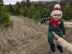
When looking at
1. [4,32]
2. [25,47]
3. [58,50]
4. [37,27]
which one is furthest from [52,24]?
[37,27]

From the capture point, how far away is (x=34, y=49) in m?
7.68

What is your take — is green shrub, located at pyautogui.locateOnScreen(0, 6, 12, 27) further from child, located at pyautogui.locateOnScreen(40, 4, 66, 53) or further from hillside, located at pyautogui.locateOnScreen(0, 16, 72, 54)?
child, located at pyautogui.locateOnScreen(40, 4, 66, 53)

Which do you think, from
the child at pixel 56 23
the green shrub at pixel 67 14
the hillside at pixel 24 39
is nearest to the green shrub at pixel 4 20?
the hillside at pixel 24 39

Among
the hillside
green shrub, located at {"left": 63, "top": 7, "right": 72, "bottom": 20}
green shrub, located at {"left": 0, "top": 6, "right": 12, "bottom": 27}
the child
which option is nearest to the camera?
the child

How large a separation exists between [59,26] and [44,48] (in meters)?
1.21

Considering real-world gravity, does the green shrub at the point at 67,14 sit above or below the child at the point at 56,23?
below

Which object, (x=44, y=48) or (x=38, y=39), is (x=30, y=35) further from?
(x=44, y=48)

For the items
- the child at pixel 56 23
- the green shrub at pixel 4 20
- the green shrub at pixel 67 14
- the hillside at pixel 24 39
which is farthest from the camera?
the green shrub at pixel 67 14

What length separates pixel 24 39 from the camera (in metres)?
8.32

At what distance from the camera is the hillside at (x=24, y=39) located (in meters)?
7.54

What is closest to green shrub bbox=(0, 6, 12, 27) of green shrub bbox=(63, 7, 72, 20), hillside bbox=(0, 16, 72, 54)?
hillside bbox=(0, 16, 72, 54)

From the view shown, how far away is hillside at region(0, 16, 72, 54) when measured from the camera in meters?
7.54

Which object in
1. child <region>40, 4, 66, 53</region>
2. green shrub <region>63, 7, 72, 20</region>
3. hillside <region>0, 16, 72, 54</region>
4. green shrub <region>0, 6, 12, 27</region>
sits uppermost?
child <region>40, 4, 66, 53</region>

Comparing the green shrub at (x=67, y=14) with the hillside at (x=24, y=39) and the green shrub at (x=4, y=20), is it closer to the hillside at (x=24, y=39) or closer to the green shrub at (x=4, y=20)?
the hillside at (x=24, y=39)
